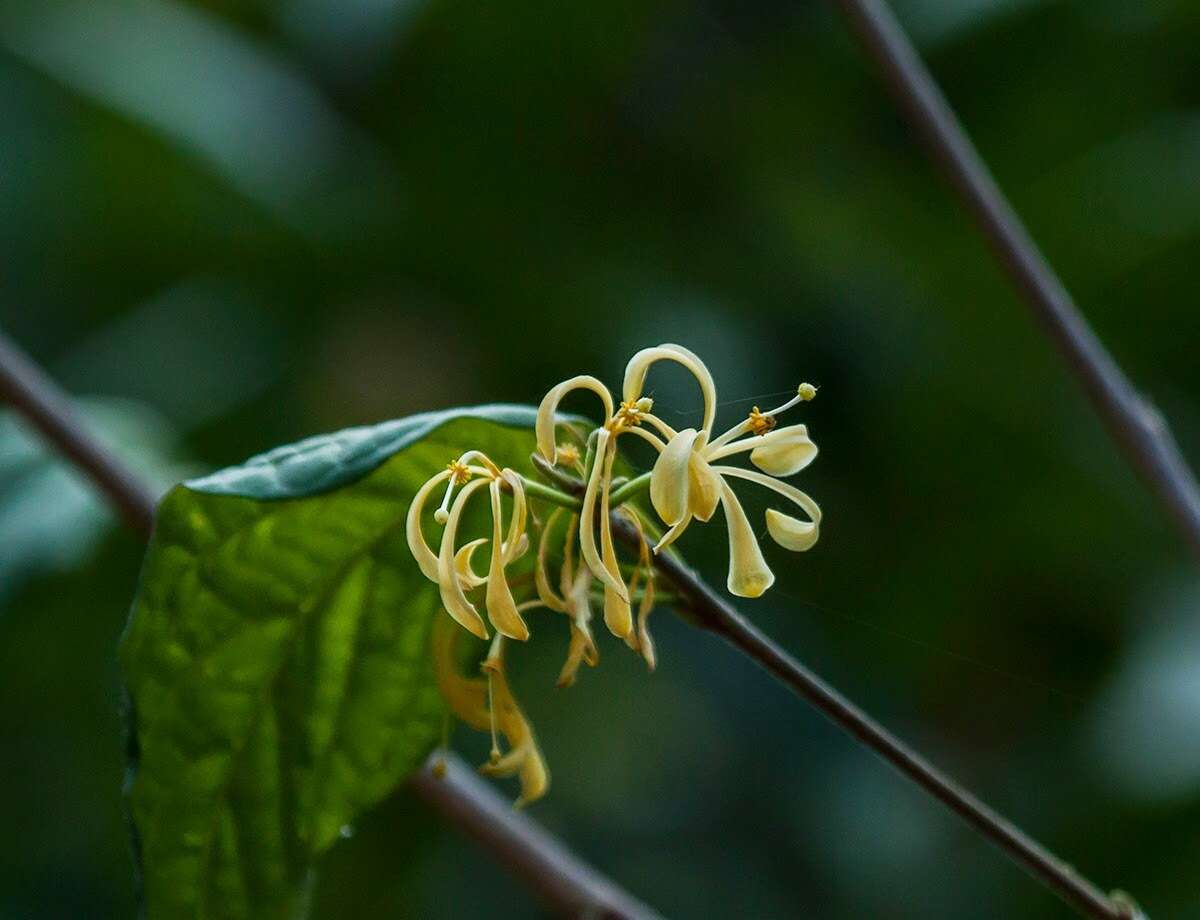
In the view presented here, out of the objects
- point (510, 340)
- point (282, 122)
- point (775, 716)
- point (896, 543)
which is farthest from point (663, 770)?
point (282, 122)

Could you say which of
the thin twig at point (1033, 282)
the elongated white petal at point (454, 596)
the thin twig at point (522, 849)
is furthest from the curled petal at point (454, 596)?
the thin twig at point (1033, 282)

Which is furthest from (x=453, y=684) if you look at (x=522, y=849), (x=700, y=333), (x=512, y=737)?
(x=700, y=333)

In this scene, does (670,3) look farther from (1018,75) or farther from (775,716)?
(775,716)

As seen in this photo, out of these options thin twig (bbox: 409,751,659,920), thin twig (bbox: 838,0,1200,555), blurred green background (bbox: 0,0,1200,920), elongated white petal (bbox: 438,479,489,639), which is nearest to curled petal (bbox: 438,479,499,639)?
elongated white petal (bbox: 438,479,489,639)

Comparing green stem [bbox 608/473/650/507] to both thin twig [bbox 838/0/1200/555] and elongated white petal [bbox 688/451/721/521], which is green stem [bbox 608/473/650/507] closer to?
elongated white petal [bbox 688/451/721/521]

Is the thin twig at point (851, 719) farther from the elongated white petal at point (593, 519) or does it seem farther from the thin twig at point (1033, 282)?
the thin twig at point (1033, 282)
